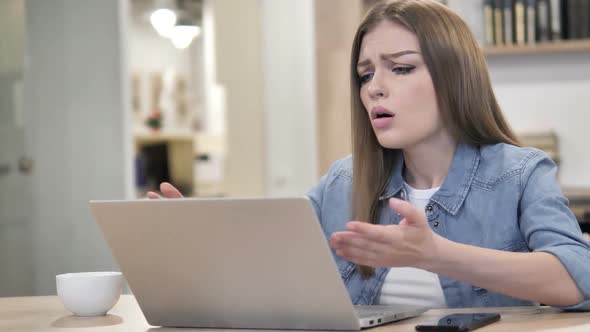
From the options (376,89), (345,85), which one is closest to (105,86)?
(345,85)

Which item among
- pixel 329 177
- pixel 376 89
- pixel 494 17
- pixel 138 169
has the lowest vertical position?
pixel 138 169

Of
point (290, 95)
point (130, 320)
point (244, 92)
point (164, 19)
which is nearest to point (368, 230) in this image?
point (130, 320)

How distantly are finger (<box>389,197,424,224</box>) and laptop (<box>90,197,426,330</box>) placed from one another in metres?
0.10

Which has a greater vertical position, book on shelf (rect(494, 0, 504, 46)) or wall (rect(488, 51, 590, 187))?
book on shelf (rect(494, 0, 504, 46))

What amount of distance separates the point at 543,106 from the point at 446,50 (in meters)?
2.62

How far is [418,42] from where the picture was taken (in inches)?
64.2

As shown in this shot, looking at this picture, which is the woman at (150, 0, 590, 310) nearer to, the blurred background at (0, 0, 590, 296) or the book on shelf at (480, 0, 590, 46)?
the blurred background at (0, 0, 590, 296)

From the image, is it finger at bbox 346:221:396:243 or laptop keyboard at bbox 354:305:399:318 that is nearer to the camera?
finger at bbox 346:221:396:243

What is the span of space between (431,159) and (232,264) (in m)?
0.62

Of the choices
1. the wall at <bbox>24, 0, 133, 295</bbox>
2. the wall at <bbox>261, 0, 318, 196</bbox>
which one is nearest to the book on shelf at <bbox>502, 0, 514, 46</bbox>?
the wall at <bbox>24, 0, 133, 295</bbox>

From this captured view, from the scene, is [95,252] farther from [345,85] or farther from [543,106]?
[543,106]

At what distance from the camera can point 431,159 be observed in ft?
5.66

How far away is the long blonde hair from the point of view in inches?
64.1

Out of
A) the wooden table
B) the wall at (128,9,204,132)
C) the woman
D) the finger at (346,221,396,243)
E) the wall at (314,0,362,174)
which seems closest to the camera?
the finger at (346,221,396,243)
